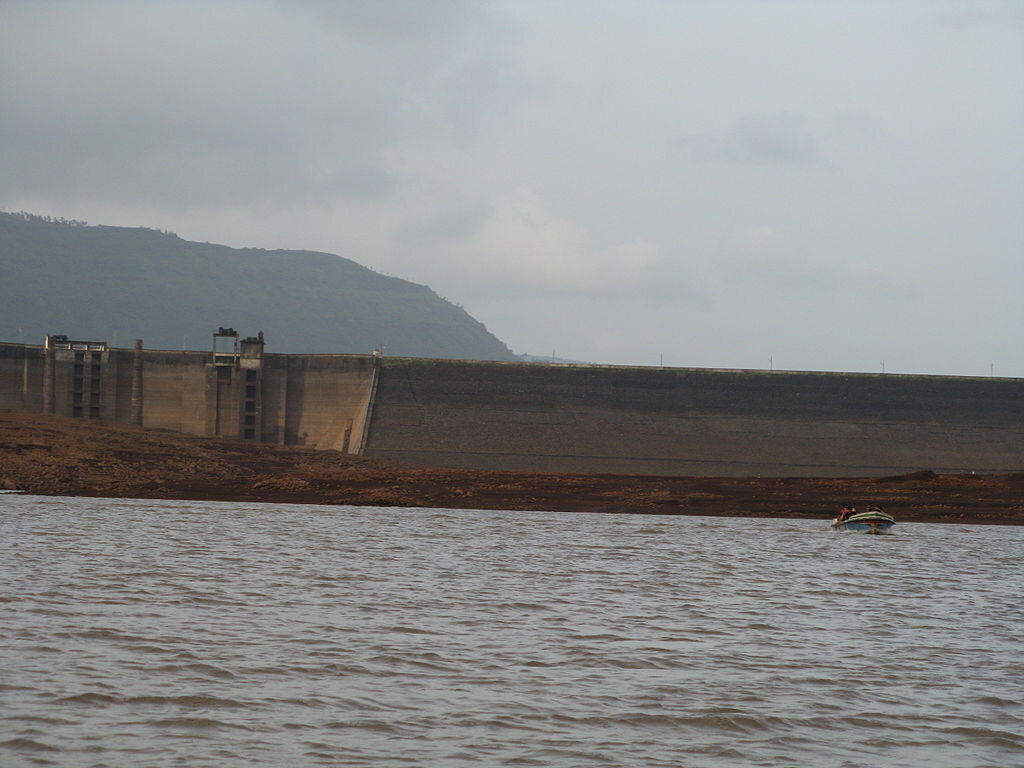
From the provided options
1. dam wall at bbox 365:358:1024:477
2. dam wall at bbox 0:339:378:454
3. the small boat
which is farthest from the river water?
dam wall at bbox 0:339:378:454

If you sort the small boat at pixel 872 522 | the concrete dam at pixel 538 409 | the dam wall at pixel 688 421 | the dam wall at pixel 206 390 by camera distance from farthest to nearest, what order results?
1. the dam wall at pixel 688 421
2. the concrete dam at pixel 538 409
3. the dam wall at pixel 206 390
4. the small boat at pixel 872 522

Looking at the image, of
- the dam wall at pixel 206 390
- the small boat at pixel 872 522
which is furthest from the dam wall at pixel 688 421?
the small boat at pixel 872 522

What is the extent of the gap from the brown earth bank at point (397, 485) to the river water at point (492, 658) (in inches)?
986

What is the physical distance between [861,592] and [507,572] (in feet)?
28.6

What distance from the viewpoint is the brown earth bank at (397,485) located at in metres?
62.5

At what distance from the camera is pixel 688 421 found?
3469 inches

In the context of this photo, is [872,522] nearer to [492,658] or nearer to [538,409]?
[492,658]

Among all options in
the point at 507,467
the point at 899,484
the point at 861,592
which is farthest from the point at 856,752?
the point at 507,467

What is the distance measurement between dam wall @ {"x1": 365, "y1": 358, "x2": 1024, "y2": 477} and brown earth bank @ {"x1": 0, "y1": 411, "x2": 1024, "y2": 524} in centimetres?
871

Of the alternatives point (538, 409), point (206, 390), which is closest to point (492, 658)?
→ point (538, 409)

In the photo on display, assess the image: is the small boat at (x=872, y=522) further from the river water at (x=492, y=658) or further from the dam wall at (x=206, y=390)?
the dam wall at (x=206, y=390)

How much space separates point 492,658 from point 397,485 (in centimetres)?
4884

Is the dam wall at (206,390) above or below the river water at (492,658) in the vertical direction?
above

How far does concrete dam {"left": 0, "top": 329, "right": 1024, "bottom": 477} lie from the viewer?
83875 millimetres
